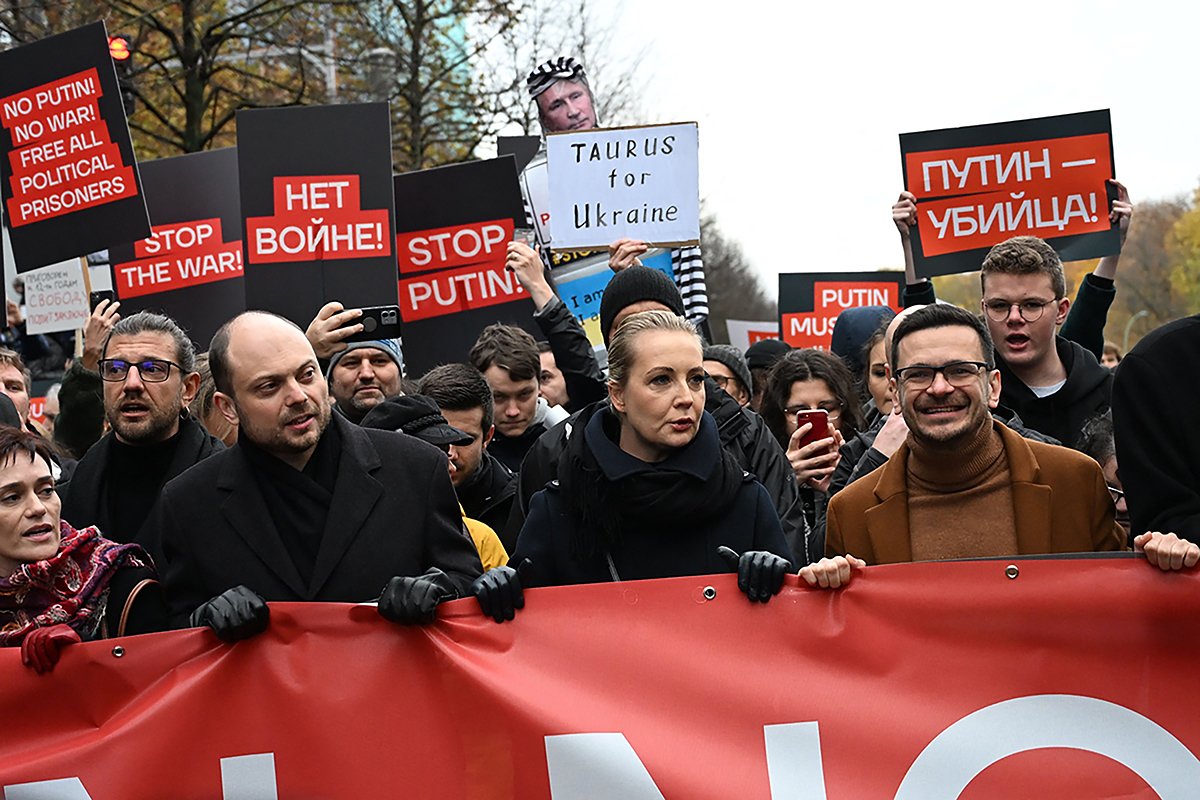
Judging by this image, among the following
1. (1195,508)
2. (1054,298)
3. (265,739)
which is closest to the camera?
(1195,508)

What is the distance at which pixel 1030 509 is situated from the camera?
13.8 feet

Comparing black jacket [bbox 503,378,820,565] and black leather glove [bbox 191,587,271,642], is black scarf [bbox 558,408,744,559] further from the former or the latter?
black leather glove [bbox 191,587,271,642]

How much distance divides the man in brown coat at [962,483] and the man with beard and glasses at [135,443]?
2.24 m

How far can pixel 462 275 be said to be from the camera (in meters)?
8.25

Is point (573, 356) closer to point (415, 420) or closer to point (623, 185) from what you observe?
point (415, 420)

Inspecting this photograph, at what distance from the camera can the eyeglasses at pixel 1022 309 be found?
218 inches

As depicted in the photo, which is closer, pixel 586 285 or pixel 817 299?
pixel 586 285

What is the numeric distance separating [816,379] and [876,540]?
225 centimetres

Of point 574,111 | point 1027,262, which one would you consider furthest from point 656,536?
point 574,111

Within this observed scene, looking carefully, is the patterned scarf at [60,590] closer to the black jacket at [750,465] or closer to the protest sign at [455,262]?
the black jacket at [750,465]

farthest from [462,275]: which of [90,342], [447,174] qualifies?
[90,342]

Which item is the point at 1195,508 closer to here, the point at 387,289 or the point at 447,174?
the point at 387,289

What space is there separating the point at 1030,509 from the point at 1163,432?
1.50 feet

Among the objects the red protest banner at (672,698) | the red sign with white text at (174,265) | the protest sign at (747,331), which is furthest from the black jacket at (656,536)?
the protest sign at (747,331)
